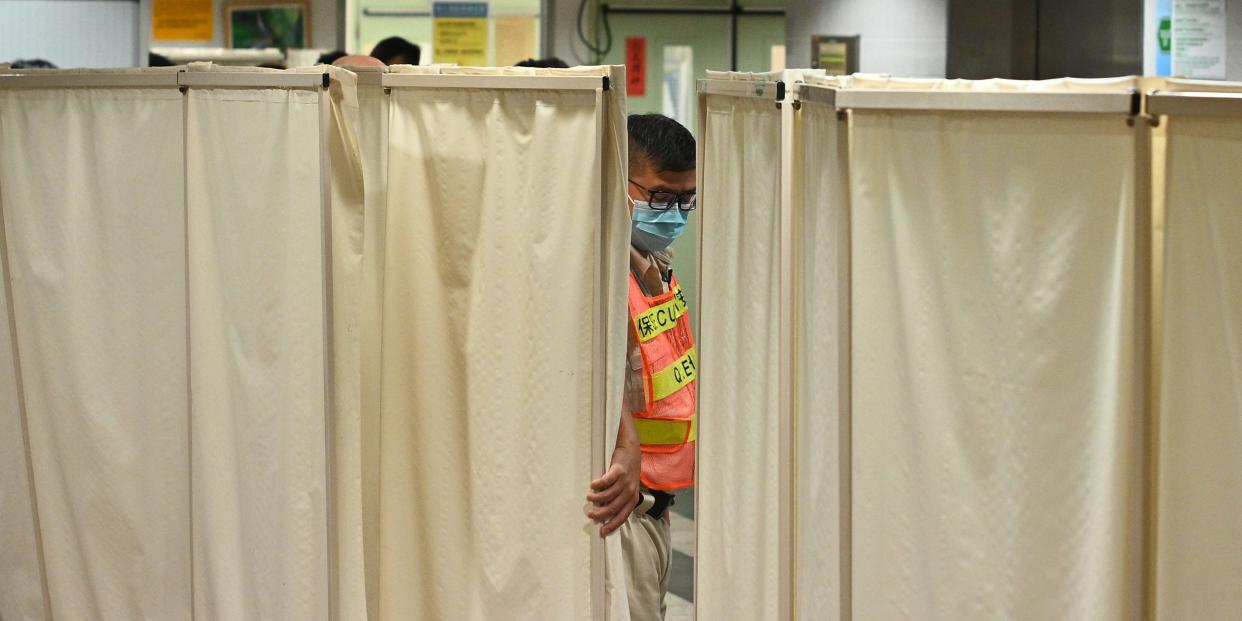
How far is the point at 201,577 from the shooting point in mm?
2240

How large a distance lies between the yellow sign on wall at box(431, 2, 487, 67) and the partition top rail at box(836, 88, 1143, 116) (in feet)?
15.9

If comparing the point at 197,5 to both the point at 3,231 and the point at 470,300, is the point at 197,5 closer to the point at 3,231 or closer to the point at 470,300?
the point at 3,231

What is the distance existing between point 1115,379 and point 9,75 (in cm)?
189

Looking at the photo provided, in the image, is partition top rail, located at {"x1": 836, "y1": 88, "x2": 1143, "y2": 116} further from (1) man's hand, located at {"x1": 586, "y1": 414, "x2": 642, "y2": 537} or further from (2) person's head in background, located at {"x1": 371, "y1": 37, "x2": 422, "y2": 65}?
(2) person's head in background, located at {"x1": 371, "y1": 37, "x2": 422, "y2": 65}

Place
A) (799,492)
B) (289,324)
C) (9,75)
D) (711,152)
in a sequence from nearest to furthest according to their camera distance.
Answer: (799,492), (711,152), (289,324), (9,75)

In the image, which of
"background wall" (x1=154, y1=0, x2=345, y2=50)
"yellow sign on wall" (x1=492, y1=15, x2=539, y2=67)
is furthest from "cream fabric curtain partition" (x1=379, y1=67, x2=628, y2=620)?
"background wall" (x1=154, y1=0, x2=345, y2=50)

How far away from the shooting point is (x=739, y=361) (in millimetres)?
1880

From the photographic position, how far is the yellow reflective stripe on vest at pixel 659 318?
247cm

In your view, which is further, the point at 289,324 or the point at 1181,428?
the point at 289,324

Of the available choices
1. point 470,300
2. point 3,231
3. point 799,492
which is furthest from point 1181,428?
point 3,231

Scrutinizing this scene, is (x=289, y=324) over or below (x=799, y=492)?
over

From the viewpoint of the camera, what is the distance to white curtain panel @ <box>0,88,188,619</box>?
225cm

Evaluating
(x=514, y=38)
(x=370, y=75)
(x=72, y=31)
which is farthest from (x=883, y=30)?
(x=72, y=31)

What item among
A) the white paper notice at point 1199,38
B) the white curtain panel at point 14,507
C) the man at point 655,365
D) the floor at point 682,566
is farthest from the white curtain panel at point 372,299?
the white paper notice at point 1199,38
